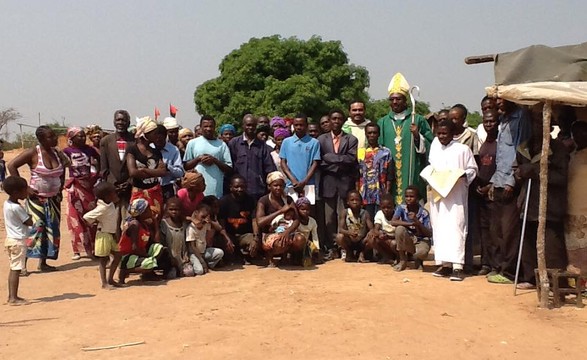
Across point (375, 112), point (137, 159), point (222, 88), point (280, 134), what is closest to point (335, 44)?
point (375, 112)

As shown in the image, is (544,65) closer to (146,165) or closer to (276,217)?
(276,217)

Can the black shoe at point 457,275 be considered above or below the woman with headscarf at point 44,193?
below

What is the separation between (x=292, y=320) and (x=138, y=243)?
2.33 metres

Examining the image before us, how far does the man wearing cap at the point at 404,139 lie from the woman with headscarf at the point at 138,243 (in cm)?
309

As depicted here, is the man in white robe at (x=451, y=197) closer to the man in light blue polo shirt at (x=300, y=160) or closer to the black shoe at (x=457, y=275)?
the black shoe at (x=457, y=275)

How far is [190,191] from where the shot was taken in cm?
743

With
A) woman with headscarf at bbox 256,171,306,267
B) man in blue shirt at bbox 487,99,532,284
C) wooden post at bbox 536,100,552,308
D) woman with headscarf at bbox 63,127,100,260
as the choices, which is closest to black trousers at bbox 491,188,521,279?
man in blue shirt at bbox 487,99,532,284

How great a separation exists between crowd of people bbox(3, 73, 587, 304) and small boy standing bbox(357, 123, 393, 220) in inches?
0.6

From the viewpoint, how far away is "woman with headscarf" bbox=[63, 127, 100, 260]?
8.15m

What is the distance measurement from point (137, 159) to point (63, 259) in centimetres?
252

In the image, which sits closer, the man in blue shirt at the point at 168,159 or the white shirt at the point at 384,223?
the man in blue shirt at the point at 168,159

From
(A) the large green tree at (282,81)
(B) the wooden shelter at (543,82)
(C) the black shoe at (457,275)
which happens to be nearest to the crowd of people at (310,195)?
(C) the black shoe at (457,275)

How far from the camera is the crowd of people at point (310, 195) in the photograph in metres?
6.27

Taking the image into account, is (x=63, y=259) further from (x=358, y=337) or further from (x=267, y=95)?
(x=267, y=95)
